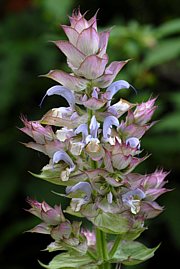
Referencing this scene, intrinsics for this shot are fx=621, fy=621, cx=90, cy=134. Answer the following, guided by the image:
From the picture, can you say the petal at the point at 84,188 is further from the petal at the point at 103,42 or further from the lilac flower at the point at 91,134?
the petal at the point at 103,42

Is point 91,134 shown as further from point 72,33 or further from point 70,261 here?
point 70,261

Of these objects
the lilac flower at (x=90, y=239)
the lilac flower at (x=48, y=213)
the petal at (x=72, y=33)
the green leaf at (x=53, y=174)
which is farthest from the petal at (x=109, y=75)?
the lilac flower at (x=90, y=239)

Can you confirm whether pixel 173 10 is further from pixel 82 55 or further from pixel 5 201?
pixel 82 55

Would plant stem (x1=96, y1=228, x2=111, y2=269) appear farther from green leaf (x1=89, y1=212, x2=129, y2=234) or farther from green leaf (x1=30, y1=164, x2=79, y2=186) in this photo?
green leaf (x1=30, y1=164, x2=79, y2=186)

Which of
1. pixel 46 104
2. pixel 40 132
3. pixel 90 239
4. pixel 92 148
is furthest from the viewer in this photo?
pixel 46 104

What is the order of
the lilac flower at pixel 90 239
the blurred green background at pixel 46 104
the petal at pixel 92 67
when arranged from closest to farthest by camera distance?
the petal at pixel 92 67
the lilac flower at pixel 90 239
the blurred green background at pixel 46 104

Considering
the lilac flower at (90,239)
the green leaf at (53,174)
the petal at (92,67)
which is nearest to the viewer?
the petal at (92,67)

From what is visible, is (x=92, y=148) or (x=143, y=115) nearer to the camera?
(x=92, y=148)

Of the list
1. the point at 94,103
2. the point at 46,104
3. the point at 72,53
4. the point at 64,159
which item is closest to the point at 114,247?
the point at 64,159
